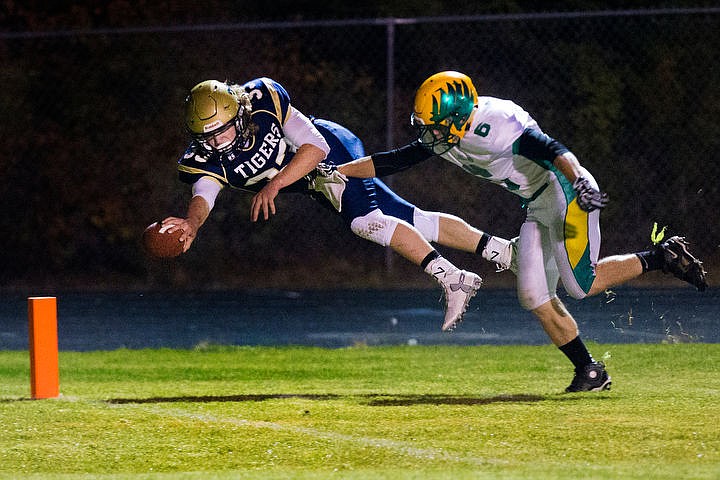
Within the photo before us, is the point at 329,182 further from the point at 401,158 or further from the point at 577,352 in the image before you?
the point at 577,352

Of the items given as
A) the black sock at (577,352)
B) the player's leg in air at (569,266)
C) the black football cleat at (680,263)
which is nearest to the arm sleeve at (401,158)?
the player's leg in air at (569,266)

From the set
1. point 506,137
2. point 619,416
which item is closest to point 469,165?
point 506,137

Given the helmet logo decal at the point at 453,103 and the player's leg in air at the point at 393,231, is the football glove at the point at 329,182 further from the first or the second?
the helmet logo decal at the point at 453,103

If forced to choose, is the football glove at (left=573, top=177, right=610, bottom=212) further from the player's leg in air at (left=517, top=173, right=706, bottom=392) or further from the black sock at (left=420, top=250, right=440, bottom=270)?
the black sock at (left=420, top=250, right=440, bottom=270)

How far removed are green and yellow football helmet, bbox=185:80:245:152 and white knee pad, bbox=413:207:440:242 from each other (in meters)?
1.55

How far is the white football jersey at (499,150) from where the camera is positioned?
7.60 metres

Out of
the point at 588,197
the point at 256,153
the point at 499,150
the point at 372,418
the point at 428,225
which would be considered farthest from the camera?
the point at 428,225

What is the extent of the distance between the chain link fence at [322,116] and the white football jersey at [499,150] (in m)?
6.12

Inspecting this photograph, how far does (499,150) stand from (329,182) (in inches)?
46.4

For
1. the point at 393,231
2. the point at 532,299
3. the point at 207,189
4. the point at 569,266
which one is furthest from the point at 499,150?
the point at 207,189

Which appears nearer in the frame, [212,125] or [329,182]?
[212,125]

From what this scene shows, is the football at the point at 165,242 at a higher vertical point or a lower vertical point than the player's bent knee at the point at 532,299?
higher

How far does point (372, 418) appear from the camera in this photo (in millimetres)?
7109

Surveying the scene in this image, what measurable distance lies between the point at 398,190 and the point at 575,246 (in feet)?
22.2
